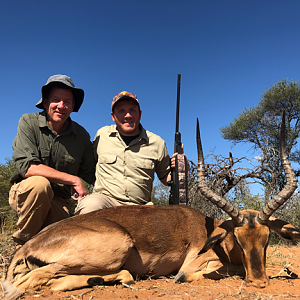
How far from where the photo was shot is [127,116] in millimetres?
5445

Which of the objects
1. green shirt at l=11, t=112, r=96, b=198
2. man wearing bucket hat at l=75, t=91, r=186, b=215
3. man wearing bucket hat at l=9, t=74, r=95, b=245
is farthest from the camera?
man wearing bucket hat at l=75, t=91, r=186, b=215

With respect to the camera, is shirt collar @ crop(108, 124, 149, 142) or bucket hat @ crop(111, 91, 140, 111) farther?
shirt collar @ crop(108, 124, 149, 142)

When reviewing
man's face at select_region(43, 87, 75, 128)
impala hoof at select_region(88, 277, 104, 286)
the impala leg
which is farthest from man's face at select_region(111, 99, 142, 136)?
impala hoof at select_region(88, 277, 104, 286)

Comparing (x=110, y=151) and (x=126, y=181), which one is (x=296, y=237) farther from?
(x=110, y=151)

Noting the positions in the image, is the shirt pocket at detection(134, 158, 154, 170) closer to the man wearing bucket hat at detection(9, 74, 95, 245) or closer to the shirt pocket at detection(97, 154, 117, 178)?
the shirt pocket at detection(97, 154, 117, 178)

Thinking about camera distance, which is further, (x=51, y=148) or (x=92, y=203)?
(x=51, y=148)

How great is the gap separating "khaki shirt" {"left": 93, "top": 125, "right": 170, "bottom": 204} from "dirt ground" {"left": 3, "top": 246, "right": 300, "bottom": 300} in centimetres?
170

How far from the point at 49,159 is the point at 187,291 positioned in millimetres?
3262

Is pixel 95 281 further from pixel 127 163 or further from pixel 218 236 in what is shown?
pixel 127 163

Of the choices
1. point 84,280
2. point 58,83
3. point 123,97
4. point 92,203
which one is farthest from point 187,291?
point 58,83

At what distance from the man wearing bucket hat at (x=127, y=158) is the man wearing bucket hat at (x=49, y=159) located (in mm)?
403

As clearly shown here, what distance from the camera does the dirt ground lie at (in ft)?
9.61

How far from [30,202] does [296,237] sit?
389cm

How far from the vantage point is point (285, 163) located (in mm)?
3746
